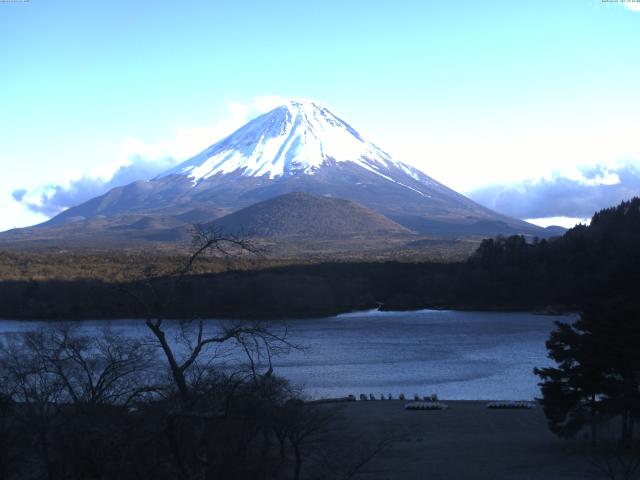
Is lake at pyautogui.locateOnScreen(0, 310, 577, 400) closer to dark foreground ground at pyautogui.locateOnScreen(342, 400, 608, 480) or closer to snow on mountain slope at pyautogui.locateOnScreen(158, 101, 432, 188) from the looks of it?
dark foreground ground at pyautogui.locateOnScreen(342, 400, 608, 480)

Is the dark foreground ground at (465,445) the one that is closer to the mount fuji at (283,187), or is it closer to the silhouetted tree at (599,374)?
the silhouetted tree at (599,374)

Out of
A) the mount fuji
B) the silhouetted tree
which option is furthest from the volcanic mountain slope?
the silhouetted tree

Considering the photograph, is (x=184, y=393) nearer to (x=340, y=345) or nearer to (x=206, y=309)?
(x=340, y=345)

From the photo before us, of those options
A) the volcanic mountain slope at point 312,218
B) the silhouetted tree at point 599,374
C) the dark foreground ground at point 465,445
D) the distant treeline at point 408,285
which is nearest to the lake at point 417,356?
the dark foreground ground at point 465,445

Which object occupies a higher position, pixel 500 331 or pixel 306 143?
pixel 306 143

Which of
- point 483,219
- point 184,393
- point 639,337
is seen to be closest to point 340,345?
point 639,337

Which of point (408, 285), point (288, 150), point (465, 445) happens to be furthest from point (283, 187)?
point (465, 445)
